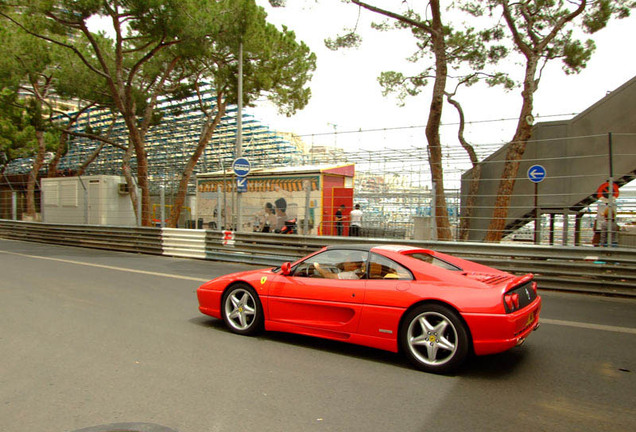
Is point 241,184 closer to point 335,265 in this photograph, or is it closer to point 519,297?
point 335,265

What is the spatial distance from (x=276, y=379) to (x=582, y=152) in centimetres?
1157

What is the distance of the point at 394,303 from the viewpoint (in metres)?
4.27

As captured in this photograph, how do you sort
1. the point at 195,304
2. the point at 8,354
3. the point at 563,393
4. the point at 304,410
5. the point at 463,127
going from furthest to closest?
the point at 463,127 < the point at 195,304 < the point at 8,354 < the point at 563,393 < the point at 304,410

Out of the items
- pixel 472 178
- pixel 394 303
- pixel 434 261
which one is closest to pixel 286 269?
pixel 394 303

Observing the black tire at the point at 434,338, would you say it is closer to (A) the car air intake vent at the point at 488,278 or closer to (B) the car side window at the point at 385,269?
(B) the car side window at the point at 385,269

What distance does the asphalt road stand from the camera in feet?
10.5

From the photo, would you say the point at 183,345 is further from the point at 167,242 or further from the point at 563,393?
the point at 167,242

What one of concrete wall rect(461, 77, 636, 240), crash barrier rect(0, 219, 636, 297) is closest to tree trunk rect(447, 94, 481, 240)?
concrete wall rect(461, 77, 636, 240)

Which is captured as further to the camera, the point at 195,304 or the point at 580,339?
the point at 195,304

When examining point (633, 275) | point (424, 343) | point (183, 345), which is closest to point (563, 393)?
point (424, 343)

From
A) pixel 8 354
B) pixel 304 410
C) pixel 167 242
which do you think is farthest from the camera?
pixel 167 242

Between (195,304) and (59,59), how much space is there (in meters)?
23.0

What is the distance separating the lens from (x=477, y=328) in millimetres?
3869

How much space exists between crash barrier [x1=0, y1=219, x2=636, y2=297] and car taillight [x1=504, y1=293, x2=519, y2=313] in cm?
464
